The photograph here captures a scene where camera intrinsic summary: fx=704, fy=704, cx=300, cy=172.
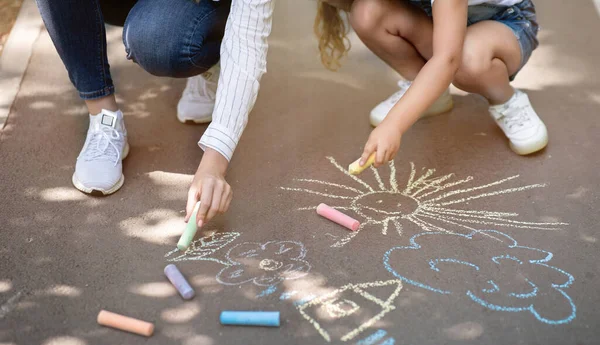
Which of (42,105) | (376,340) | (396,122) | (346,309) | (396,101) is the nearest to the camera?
(376,340)

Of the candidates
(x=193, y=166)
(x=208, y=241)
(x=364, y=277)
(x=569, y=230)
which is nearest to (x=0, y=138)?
(x=193, y=166)

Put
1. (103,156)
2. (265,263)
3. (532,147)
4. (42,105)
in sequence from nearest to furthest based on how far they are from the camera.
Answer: (265,263), (103,156), (532,147), (42,105)

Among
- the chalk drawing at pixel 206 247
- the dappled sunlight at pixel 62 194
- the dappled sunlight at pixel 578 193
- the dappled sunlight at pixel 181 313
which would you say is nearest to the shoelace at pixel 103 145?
the dappled sunlight at pixel 62 194

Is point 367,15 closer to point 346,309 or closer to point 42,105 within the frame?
Answer: point 346,309

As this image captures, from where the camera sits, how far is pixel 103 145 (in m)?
2.84

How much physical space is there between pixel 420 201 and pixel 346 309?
0.69 m

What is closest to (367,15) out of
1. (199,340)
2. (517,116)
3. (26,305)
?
(517,116)

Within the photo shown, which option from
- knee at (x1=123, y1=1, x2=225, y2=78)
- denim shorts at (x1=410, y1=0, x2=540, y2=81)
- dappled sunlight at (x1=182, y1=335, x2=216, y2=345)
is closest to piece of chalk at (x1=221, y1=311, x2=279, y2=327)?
dappled sunlight at (x1=182, y1=335, x2=216, y2=345)

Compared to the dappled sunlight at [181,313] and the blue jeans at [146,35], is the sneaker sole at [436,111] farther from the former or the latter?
the dappled sunlight at [181,313]

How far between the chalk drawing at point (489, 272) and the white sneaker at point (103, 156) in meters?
1.13

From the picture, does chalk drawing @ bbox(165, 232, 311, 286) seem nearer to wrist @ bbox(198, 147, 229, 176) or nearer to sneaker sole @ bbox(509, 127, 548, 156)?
wrist @ bbox(198, 147, 229, 176)

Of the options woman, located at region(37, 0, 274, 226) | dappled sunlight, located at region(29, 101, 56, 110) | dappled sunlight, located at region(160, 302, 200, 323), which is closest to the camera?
dappled sunlight, located at region(160, 302, 200, 323)

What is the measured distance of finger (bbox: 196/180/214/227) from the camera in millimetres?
2217

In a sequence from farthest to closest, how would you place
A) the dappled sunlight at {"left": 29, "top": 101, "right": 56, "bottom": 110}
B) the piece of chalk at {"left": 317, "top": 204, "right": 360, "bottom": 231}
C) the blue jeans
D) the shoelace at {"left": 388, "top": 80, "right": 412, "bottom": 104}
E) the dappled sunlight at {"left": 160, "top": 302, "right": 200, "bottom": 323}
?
1. the dappled sunlight at {"left": 29, "top": 101, "right": 56, "bottom": 110}
2. the shoelace at {"left": 388, "top": 80, "right": 412, "bottom": 104}
3. the blue jeans
4. the piece of chalk at {"left": 317, "top": 204, "right": 360, "bottom": 231}
5. the dappled sunlight at {"left": 160, "top": 302, "right": 200, "bottom": 323}
